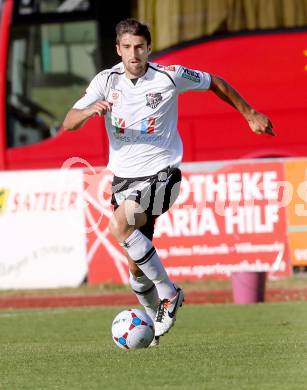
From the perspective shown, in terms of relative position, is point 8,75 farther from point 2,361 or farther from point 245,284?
point 2,361

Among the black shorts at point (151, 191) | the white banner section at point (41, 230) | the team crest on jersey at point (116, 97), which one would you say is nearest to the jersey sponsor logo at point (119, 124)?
the team crest on jersey at point (116, 97)

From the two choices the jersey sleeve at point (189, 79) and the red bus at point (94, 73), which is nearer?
the jersey sleeve at point (189, 79)

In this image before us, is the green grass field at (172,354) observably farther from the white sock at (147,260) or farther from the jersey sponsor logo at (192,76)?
the jersey sponsor logo at (192,76)

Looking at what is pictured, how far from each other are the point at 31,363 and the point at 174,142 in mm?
2218

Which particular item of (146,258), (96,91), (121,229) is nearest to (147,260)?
(146,258)

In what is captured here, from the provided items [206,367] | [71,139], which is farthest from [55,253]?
[206,367]

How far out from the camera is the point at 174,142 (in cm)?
991

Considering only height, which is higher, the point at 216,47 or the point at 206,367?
the point at 206,367

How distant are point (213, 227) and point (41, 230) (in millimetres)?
2407

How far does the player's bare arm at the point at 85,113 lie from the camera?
352 inches

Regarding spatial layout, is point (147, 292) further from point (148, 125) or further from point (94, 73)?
point (94, 73)

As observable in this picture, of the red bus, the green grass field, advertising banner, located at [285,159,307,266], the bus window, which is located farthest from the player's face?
the bus window

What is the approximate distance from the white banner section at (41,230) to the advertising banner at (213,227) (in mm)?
269

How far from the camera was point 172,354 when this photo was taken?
8984 mm
